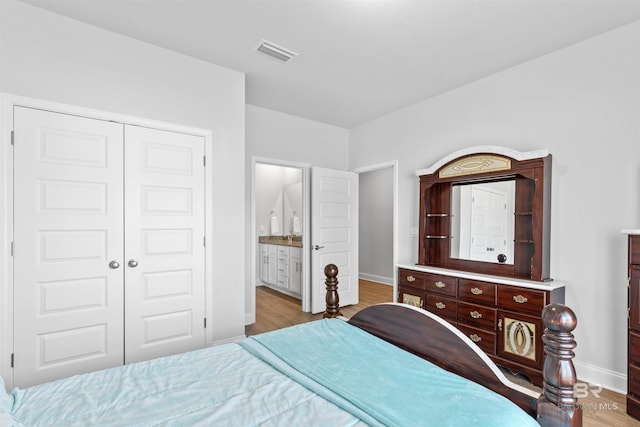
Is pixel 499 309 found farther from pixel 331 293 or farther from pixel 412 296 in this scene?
pixel 331 293

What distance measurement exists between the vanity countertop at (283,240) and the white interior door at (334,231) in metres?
0.67

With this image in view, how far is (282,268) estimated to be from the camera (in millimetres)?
5352

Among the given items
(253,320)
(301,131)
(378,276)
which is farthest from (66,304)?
(378,276)

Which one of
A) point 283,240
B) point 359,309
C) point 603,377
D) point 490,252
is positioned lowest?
point 359,309

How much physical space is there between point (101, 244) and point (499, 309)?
3.31 metres

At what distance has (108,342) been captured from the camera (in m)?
2.37

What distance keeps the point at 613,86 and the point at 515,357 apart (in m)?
2.27

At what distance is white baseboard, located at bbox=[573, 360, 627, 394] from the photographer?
7.41 ft

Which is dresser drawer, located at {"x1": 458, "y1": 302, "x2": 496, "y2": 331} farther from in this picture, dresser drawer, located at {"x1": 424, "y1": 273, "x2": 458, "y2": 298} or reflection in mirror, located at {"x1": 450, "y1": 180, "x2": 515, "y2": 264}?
reflection in mirror, located at {"x1": 450, "y1": 180, "x2": 515, "y2": 264}

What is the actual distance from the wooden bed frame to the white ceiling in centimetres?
185

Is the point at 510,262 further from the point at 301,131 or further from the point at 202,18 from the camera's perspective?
the point at 202,18

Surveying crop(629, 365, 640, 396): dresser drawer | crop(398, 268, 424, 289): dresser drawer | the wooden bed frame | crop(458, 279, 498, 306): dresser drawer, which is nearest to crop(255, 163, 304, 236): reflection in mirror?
crop(398, 268, 424, 289): dresser drawer

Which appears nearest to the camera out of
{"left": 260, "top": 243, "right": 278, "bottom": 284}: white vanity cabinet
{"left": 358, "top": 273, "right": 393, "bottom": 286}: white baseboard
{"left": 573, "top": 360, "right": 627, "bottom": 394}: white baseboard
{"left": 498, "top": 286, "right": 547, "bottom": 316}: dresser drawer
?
{"left": 573, "top": 360, "right": 627, "bottom": 394}: white baseboard

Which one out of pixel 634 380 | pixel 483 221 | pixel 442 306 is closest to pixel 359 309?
pixel 442 306
